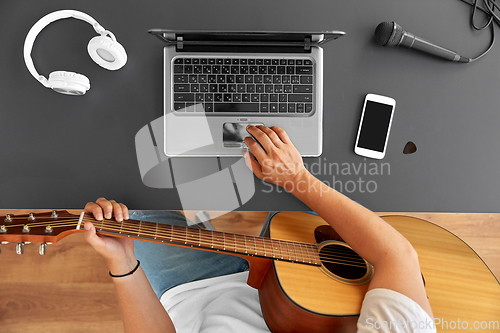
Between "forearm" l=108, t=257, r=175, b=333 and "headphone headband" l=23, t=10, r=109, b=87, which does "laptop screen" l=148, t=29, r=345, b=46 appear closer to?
"headphone headband" l=23, t=10, r=109, b=87

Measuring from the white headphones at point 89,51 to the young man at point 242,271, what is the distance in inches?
12.4

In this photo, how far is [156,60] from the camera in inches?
31.6

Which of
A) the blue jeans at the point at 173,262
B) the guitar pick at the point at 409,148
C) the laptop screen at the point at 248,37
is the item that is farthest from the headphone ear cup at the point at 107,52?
the guitar pick at the point at 409,148

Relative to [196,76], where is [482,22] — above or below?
above

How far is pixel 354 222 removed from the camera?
738 mm

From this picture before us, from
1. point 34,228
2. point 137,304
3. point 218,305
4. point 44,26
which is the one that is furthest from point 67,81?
point 218,305

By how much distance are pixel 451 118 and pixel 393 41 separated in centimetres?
29

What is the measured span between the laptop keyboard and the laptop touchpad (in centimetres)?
4

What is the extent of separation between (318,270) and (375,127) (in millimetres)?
447

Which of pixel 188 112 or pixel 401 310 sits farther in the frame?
pixel 188 112

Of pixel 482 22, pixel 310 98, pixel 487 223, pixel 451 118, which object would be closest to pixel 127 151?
pixel 310 98

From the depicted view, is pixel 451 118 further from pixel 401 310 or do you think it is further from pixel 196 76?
pixel 196 76

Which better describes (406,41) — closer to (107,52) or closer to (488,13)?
(488,13)

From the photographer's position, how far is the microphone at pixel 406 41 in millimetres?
777
